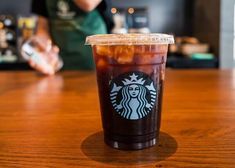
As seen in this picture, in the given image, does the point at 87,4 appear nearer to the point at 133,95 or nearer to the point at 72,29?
the point at 72,29

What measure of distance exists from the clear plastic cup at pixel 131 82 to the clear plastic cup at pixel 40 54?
0.76 m

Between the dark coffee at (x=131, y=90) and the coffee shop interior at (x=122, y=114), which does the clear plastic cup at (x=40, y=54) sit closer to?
the coffee shop interior at (x=122, y=114)

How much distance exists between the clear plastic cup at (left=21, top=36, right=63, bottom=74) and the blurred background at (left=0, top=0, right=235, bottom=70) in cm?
105

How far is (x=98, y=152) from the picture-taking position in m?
0.39

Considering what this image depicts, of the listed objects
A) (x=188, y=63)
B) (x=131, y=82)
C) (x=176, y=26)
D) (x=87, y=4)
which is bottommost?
(x=188, y=63)

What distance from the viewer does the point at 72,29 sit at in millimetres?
1393

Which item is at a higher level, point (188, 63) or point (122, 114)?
point (122, 114)

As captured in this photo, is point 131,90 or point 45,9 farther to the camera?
point 45,9

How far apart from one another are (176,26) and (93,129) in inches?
93.2

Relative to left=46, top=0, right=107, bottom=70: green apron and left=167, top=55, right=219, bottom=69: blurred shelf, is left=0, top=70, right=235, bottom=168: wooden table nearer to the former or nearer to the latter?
left=46, top=0, right=107, bottom=70: green apron

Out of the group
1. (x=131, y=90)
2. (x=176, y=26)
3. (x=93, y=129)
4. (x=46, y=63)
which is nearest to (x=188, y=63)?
(x=176, y=26)

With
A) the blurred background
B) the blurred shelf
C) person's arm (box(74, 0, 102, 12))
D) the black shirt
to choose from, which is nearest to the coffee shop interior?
person's arm (box(74, 0, 102, 12))

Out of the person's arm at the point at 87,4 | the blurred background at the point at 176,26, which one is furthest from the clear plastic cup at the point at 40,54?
the blurred background at the point at 176,26

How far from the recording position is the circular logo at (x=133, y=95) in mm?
365
